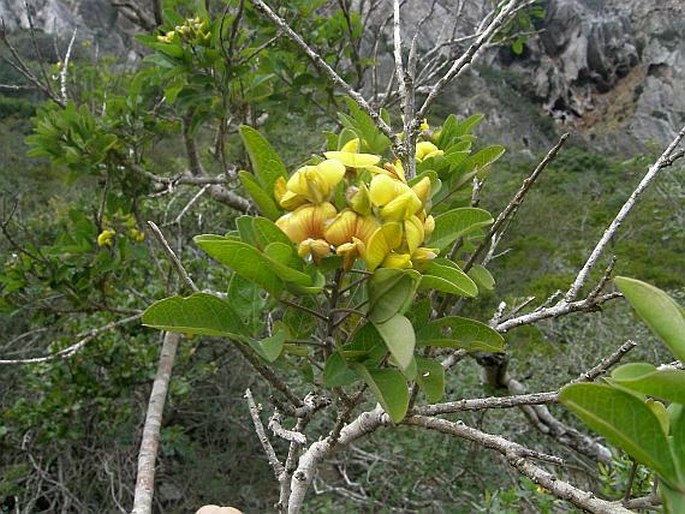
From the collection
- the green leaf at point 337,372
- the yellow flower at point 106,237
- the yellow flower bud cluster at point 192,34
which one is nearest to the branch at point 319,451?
the green leaf at point 337,372

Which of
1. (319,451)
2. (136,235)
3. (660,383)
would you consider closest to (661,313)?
(660,383)

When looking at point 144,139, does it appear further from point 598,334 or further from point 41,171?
point 41,171

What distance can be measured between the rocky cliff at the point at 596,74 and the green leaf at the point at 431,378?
27734 mm

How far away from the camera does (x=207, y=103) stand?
7.73 feet

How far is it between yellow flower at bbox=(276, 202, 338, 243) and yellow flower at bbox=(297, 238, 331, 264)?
17 mm

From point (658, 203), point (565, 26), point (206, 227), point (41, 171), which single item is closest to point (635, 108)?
point (565, 26)

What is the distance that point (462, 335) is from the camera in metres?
0.85

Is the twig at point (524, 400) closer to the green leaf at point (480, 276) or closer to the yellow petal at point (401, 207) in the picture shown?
→ the green leaf at point (480, 276)

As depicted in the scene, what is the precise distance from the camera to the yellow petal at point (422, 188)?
78 cm

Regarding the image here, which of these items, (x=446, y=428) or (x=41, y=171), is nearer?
(x=446, y=428)

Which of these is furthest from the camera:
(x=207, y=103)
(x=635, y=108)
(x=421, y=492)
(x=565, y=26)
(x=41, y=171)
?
(x=565, y=26)

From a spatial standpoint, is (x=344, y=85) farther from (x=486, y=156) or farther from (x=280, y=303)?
(x=280, y=303)

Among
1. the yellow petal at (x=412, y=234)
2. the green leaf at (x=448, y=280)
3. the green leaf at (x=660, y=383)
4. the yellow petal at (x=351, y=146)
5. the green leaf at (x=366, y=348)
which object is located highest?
the yellow petal at (x=351, y=146)

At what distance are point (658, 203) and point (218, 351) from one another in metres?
9.97
